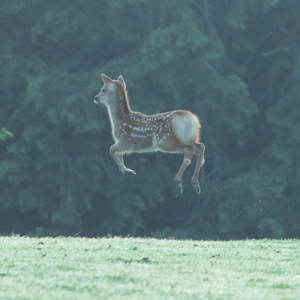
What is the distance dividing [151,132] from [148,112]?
815cm

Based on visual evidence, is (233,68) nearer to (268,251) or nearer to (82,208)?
(82,208)

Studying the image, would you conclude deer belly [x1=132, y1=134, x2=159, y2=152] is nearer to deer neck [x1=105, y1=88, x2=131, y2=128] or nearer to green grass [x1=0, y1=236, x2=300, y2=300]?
deer neck [x1=105, y1=88, x2=131, y2=128]

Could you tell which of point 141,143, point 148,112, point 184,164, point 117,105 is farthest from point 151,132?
point 148,112

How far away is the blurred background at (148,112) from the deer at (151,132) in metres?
7.46

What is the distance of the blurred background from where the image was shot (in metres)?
16.8

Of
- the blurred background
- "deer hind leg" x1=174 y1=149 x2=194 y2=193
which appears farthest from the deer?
the blurred background

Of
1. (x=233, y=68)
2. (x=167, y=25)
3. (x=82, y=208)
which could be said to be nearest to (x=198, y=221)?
(x=82, y=208)

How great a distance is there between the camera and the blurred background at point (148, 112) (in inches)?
659

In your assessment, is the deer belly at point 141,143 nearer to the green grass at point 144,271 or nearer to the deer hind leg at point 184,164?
Answer: the deer hind leg at point 184,164

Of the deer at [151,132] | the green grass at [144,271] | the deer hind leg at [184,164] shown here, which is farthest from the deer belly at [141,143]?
the green grass at [144,271]

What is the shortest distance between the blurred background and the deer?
24.5 ft

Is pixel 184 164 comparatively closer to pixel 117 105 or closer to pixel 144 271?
pixel 117 105

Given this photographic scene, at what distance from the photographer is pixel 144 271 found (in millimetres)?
5555

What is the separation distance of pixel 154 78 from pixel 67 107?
8.56ft
